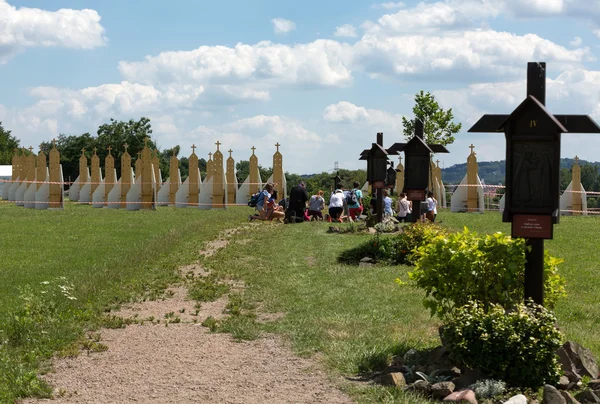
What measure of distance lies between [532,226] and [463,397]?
2046 mm

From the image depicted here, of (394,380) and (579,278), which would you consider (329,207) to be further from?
(394,380)

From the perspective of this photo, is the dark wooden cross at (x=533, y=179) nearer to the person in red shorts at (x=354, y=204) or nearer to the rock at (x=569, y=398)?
the rock at (x=569, y=398)

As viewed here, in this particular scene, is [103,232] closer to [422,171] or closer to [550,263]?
[422,171]

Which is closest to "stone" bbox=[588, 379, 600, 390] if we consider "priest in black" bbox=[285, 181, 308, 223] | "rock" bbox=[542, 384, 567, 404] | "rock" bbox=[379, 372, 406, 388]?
"rock" bbox=[542, 384, 567, 404]

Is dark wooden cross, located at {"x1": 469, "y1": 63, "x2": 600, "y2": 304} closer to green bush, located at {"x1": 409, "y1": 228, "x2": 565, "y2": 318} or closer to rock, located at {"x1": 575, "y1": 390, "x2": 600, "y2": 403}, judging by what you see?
green bush, located at {"x1": 409, "y1": 228, "x2": 565, "y2": 318}

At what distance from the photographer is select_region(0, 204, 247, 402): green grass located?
845 centimetres

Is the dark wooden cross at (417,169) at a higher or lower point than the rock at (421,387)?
higher

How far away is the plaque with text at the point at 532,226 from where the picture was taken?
7.66 metres

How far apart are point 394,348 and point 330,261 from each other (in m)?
7.95

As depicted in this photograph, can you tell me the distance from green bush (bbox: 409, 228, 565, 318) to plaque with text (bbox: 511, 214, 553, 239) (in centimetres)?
13

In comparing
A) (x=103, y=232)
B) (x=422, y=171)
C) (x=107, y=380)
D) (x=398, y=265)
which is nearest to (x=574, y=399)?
(x=107, y=380)

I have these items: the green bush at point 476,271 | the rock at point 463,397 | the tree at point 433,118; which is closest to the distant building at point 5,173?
the tree at point 433,118

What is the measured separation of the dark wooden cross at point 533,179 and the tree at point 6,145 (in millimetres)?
91876

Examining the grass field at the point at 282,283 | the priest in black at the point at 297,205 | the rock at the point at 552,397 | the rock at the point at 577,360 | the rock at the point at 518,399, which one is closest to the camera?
the rock at the point at 552,397
